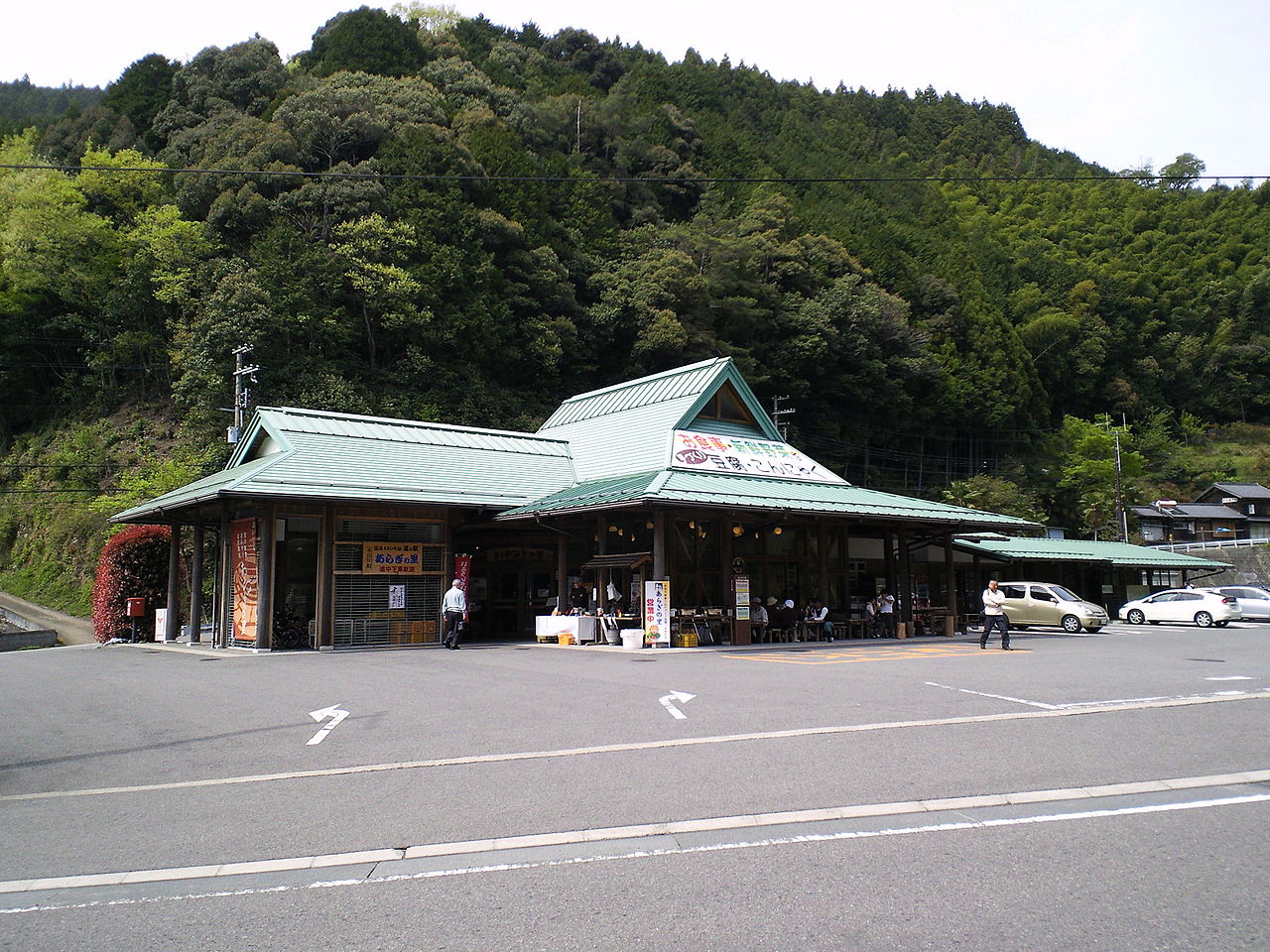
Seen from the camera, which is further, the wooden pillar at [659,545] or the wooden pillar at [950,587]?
the wooden pillar at [950,587]

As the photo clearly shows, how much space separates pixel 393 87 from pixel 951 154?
66.9 metres

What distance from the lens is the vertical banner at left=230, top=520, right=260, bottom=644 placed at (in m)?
20.8

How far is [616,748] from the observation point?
790cm

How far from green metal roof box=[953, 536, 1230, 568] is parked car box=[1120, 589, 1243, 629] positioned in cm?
232

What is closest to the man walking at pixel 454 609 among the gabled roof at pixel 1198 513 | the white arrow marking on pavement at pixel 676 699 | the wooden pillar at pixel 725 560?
the wooden pillar at pixel 725 560

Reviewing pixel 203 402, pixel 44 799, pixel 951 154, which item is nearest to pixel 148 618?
pixel 203 402

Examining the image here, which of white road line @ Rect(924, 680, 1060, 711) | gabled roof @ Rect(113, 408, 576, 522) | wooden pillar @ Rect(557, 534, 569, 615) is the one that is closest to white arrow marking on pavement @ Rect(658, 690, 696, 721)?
white road line @ Rect(924, 680, 1060, 711)

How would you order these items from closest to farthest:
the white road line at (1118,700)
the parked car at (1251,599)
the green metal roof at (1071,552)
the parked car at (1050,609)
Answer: the white road line at (1118,700) → the parked car at (1050,609) → the green metal roof at (1071,552) → the parked car at (1251,599)

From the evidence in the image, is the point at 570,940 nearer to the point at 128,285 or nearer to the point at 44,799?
the point at 44,799

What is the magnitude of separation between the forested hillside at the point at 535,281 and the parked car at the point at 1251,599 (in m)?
17.6

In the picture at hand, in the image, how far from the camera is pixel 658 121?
2655 inches

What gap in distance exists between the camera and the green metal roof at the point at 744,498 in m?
19.0

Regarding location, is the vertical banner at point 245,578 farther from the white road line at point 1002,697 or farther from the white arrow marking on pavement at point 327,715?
the white road line at point 1002,697

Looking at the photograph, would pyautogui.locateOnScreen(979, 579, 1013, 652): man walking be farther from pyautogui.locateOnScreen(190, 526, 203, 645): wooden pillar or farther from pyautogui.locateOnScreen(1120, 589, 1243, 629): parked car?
pyautogui.locateOnScreen(190, 526, 203, 645): wooden pillar
